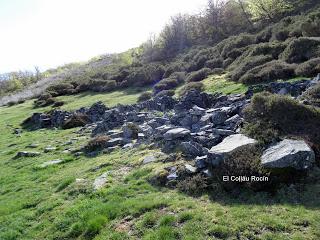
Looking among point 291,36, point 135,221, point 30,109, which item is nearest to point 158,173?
point 135,221

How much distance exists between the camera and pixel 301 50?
88.2 feet

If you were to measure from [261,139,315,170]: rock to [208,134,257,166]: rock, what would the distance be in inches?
40.6

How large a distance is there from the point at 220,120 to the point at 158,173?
4.27 metres

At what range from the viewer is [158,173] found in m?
12.3

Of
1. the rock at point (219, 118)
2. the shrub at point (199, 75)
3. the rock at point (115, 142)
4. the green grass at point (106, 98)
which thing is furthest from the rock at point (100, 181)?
the shrub at point (199, 75)

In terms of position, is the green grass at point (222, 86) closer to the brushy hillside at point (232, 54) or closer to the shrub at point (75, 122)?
the brushy hillside at point (232, 54)

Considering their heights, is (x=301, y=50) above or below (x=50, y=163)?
above

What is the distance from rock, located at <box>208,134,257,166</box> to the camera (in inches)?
427

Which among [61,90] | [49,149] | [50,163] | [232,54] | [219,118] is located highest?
[232,54]

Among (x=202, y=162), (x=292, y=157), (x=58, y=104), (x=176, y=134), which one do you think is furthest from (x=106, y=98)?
(x=292, y=157)

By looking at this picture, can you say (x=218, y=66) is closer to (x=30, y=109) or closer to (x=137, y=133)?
(x=137, y=133)

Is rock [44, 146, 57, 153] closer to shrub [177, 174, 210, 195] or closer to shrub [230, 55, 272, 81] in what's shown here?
shrub [177, 174, 210, 195]

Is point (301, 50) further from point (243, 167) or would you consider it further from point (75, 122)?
point (243, 167)

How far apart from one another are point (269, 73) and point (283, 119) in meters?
14.5
